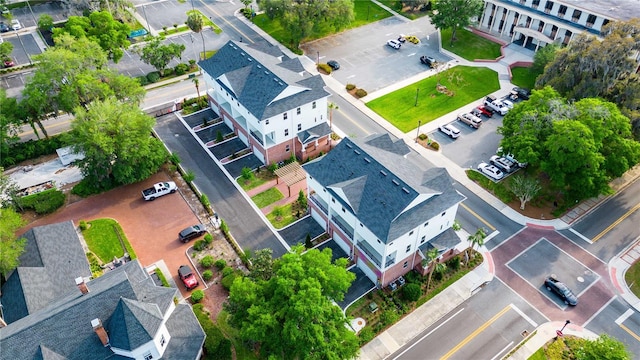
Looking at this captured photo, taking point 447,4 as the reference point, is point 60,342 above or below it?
below

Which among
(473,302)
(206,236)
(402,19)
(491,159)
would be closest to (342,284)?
(473,302)

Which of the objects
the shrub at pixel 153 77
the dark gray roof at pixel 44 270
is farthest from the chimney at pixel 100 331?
the shrub at pixel 153 77

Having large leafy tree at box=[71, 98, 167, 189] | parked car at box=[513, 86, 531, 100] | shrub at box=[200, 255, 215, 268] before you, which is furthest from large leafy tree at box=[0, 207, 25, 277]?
parked car at box=[513, 86, 531, 100]

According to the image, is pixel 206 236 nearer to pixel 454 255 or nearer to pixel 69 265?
pixel 69 265

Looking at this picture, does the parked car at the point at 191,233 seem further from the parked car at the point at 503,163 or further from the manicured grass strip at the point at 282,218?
the parked car at the point at 503,163

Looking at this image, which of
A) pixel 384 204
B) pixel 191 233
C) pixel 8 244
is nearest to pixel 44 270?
pixel 8 244
